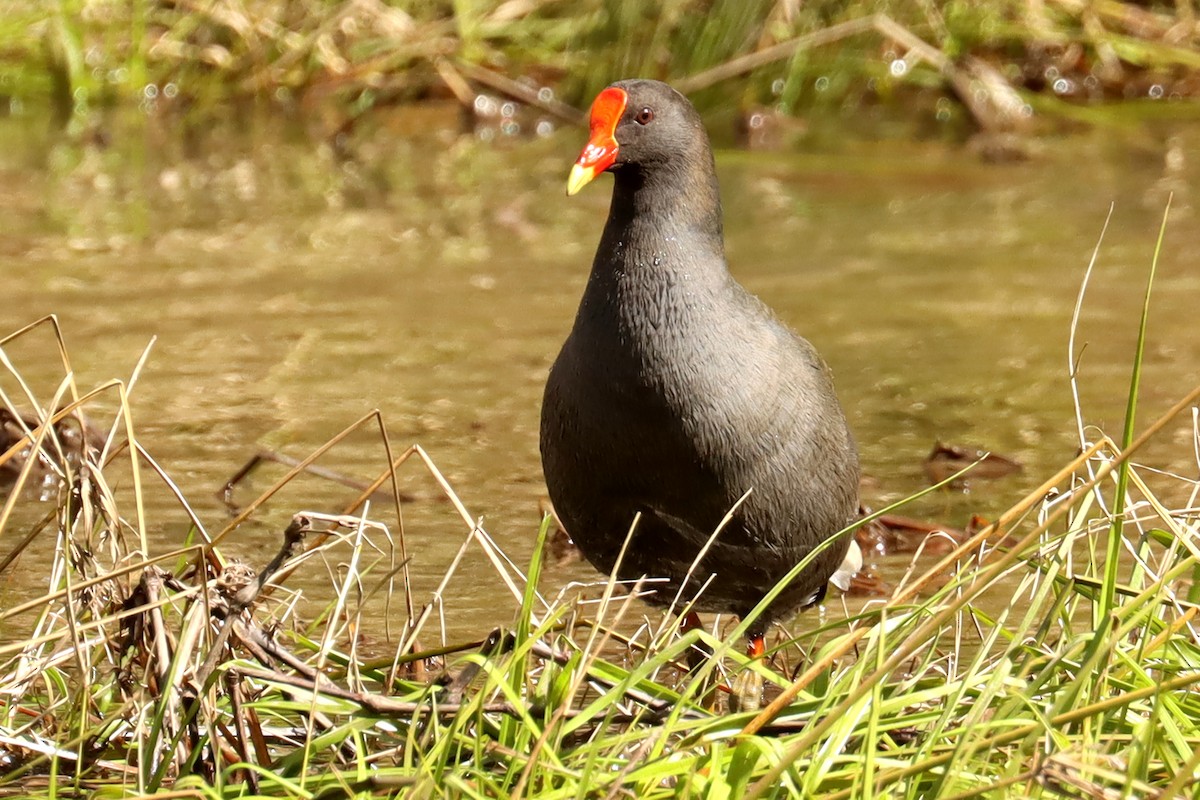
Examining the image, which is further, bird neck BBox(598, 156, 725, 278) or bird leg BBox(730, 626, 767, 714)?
bird neck BBox(598, 156, 725, 278)

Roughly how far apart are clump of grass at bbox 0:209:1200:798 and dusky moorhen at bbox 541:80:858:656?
1.20ft

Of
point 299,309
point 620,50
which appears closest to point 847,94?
point 620,50

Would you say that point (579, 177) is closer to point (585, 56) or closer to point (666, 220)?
point (666, 220)

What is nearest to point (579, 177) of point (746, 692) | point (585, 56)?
point (746, 692)

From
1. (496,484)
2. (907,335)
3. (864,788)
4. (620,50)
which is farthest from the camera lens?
(620,50)

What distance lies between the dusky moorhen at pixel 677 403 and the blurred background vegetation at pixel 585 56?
4.82 metres

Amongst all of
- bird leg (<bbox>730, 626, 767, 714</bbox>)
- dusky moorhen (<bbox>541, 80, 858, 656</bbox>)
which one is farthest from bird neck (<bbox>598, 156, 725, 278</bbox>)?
bird leg (<bbox>730, 626, 767, 714</bbox>)

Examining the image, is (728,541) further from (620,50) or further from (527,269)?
(620,50)

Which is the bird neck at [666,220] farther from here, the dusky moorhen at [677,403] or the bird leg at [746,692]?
the bird leg at [746,692]

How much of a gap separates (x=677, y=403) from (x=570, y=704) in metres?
0.63

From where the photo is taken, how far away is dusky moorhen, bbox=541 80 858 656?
260 centimetres

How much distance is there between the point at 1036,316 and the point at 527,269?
5.42ft

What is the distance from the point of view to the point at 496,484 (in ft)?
13.0

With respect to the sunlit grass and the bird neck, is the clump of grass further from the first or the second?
the sunlit grass
